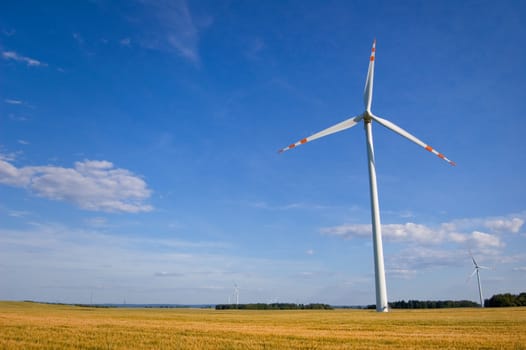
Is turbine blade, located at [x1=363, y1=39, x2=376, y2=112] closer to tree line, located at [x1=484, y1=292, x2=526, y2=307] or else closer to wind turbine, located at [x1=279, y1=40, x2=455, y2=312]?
wind turbine, located at [x1=279, y1=40, x2=455, y2=312]

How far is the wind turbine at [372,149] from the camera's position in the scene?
57.4 meters

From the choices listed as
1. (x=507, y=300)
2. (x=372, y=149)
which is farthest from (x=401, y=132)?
(x=507, y=300)

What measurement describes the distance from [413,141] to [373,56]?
1423 centimetres

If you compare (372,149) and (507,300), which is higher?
(372,149)

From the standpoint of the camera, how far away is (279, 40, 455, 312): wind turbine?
57.4m

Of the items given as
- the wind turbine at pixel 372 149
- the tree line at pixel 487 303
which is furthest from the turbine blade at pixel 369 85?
the tree line at pixel 487 303

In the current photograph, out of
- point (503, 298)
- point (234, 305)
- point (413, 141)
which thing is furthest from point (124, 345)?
point (234, 305)

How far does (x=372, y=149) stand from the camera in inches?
2502

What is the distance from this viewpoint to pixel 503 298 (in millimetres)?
103312

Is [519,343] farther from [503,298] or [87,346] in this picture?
[503,298]

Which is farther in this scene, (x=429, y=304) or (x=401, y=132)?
(x=429, y=304)

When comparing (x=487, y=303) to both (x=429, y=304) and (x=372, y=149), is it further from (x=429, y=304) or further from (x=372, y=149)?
(x=372, y=149)

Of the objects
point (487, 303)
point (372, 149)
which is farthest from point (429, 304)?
point (372, 149)

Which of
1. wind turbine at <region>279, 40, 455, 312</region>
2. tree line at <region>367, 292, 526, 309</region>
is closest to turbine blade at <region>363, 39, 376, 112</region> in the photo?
wind turbine at <region>279, 40, 455, 312</region>
